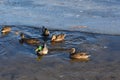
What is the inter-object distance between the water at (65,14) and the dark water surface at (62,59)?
35.1 inches

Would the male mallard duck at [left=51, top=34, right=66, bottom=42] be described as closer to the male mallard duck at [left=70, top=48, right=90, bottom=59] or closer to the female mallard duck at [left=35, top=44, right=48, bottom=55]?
the female mallard duck at [left=35, top=44, right=48, bottom=55]

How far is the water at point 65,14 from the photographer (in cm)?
1474

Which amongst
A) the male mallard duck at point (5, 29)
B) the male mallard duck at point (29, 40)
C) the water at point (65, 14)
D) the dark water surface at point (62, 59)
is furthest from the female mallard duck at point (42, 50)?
the water at point (65, 14)

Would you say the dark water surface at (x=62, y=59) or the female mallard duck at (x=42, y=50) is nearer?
the dark water surface at (x=62, y=59)

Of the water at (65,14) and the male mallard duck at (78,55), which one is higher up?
the water at (65,14)

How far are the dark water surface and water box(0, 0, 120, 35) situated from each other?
0.89 m

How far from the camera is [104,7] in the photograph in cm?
1736

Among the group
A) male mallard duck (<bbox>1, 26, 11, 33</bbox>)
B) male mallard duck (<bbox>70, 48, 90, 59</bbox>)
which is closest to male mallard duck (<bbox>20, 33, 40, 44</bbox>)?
male mallard duck (<bbox>1, 26, 11, 33</bbox>)

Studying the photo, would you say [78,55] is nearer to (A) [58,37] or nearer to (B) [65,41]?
(A) [58,37]

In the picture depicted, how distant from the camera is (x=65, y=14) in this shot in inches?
639

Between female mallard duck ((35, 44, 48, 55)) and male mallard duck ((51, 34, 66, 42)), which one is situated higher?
male mallard duck ((51, 34, 66, 42))

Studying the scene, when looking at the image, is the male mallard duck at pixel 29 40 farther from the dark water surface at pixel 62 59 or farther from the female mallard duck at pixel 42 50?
the female mallard duck at pixel 42 50

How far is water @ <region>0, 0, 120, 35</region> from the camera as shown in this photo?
48.4ft

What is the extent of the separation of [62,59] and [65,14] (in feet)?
17.1
